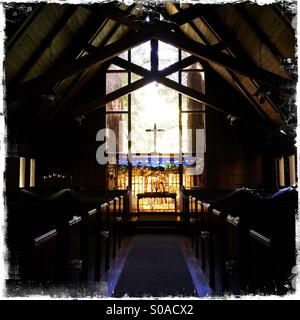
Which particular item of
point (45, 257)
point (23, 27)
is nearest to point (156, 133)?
point (23, 27)

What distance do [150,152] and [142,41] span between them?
443cm

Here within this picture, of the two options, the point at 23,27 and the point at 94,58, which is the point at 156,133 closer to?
the point at 94,58

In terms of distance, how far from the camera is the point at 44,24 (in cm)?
550

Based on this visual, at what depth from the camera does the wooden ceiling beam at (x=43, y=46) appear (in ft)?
19.0

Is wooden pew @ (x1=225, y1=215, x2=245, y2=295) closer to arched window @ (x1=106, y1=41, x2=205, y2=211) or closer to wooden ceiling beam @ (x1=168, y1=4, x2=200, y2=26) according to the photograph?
wooden ceiling beam @ (x1=168, y1=4, x2=200, y2=26)

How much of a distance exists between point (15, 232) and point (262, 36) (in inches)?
227

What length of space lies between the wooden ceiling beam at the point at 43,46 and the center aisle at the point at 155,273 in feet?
14.0

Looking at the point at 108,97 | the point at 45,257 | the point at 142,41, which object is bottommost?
the point at 45,257

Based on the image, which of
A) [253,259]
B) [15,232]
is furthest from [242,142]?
[15,232]

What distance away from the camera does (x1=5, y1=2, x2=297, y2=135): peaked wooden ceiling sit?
5180 mm

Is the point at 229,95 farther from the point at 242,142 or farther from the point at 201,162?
the point at 201,162

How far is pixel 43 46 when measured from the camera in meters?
5.94

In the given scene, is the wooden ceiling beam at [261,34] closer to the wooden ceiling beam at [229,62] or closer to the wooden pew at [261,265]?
the wooden ceiling beam at [229,62]

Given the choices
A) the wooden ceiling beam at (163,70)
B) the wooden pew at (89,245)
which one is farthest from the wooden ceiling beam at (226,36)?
the wooden pew at (89,245)
